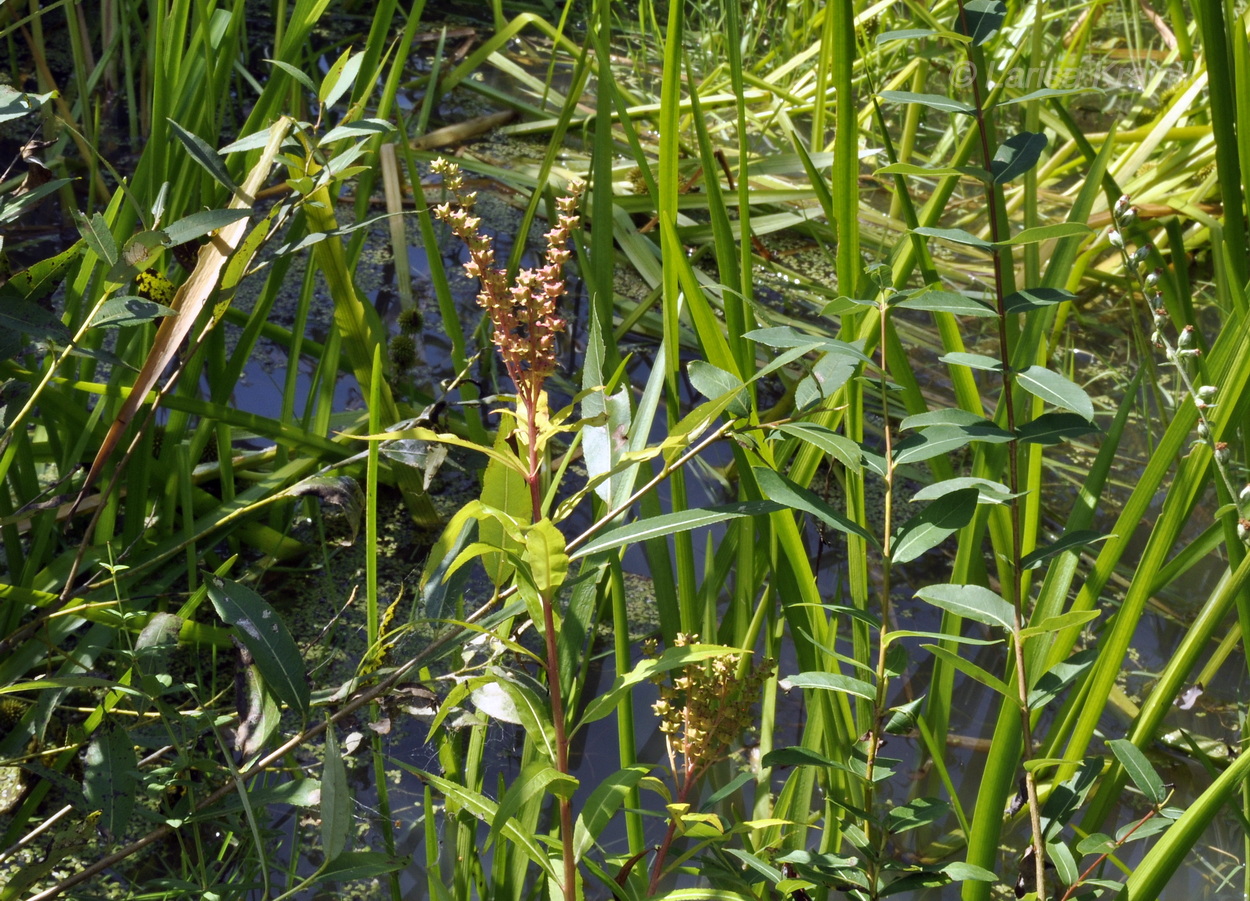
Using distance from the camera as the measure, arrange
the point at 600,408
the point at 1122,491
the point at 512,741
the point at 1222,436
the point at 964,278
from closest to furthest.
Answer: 1. the point at 600,408
2. the point at 1222,436
3. the point at 512,741
4. the point at 1122,491
5. the point at 964,278

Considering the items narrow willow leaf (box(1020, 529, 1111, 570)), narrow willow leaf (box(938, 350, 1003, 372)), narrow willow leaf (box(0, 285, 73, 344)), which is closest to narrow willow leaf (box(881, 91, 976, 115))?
narrow willow leaf (box(938, 350, 1003, 372))

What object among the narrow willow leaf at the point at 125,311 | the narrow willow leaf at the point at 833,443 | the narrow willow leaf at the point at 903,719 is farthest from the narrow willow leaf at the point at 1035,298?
the narrow willow leaf at the point at 125,311

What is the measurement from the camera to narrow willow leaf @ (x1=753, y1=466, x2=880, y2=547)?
51 cm

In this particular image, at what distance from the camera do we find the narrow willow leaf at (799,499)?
51 cm

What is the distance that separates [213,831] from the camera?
848 millimetres

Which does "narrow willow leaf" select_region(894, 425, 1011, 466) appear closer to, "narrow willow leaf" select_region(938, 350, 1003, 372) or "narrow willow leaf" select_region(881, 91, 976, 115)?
"narrow willow leaf" select_region(938, 350, 1003, 372)

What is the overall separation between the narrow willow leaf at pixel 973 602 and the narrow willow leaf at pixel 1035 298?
0.15 meters

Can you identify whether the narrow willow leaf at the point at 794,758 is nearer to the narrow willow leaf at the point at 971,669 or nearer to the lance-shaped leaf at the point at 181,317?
the narrow willow leaf at the point at 971,669

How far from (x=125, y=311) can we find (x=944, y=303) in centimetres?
46

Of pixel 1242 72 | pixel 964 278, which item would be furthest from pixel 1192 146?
pixel 1242 72

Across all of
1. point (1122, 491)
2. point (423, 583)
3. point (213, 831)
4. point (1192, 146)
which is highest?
point (1192, 146)

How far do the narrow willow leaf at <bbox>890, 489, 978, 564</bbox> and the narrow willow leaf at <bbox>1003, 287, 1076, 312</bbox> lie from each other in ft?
0.32

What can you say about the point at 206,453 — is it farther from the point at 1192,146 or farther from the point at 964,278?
the point at 1192,146

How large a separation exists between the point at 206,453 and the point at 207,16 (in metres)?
0.52
